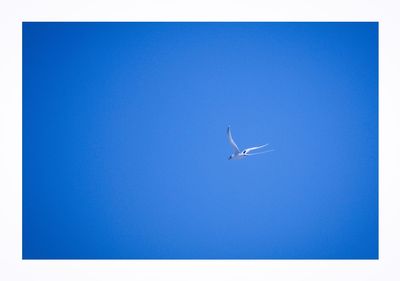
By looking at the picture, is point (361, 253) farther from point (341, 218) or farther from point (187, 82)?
point (187, 82)

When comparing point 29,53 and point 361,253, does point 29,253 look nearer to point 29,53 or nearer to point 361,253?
point 29,53

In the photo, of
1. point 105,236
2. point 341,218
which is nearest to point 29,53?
point 105,236

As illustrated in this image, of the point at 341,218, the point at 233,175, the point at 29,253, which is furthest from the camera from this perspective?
the point at 233,175

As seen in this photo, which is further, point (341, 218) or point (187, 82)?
point (187, 82)

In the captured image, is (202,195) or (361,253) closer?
(361,253)

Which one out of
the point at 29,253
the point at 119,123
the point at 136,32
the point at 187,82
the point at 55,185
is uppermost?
the point at 136,32

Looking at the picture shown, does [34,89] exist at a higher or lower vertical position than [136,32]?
lower

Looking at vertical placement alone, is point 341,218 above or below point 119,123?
below

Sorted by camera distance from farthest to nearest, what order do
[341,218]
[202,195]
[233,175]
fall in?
1. [233,175]
2. [202,195]
3. [341,218]

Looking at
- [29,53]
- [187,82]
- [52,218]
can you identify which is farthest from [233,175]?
[29,53]
